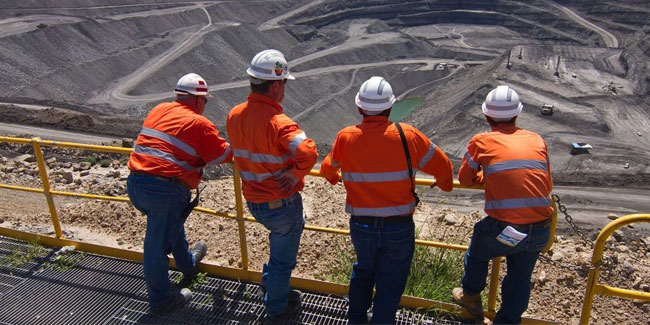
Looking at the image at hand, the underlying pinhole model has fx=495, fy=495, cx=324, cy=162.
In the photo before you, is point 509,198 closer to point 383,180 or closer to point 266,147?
point 383,180

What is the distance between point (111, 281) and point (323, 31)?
60.1 meters

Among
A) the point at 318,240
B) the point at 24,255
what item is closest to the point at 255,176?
the point at 318,240

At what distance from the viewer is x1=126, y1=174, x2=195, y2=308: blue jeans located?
160 inches

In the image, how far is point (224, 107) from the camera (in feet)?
123

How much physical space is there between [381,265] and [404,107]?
140ft

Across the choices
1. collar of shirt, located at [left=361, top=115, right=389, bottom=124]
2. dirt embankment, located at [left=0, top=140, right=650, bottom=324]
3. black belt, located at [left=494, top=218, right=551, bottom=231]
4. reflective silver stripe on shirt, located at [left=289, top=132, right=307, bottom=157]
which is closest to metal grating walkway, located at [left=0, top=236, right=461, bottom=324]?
dirt embankment, located at [left=0, top=140, right=650, bottom=324]

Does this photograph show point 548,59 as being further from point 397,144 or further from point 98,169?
point 397,144

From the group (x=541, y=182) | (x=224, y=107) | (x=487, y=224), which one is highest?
(x=541, y=182)

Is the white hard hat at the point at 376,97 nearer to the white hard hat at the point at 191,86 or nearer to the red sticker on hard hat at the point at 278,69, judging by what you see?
→ the red sticker on hard hat at the point at 278,69

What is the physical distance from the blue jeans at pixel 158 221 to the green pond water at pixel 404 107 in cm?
3858

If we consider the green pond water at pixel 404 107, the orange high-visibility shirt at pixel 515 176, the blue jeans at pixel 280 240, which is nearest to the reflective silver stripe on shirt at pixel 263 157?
the blue jeans at pixel 280 240

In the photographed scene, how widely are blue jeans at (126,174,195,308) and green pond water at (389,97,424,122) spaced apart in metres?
38.6

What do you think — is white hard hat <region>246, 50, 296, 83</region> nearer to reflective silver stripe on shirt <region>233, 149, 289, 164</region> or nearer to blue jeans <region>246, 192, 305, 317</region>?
reflective silver stripe on shirt <region>233, 149, 289, 164</region>

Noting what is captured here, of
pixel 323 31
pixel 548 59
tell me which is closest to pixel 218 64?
pixel 323 31
